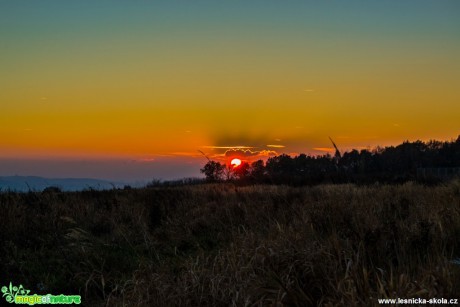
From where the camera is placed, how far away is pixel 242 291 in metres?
4.44

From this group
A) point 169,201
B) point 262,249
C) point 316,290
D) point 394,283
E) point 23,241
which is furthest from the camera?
point 169,201

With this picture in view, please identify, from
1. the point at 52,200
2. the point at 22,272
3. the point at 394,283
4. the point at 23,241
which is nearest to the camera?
the point at 394,283

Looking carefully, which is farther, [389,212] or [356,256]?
[389,212]

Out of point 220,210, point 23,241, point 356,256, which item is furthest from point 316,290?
point 220,210

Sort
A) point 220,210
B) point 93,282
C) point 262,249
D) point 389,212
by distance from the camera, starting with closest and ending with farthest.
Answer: point 262,249 < point 93,282 < point 389,212 < point 220,210

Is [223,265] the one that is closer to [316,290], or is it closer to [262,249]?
[262,249]

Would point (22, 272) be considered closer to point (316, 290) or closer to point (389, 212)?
point (316, 290)

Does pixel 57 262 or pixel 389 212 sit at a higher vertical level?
pixel 389 212

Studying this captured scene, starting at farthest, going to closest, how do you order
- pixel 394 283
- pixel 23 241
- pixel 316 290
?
pixel 23 241
pixel 316 290
pixel 394 283

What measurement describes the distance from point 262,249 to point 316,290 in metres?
0.95

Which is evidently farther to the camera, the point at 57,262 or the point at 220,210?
the point at 220,210

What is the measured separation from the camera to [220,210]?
1228cm

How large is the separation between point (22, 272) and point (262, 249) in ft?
12.0

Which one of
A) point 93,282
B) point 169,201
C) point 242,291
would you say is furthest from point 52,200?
point 242,291
